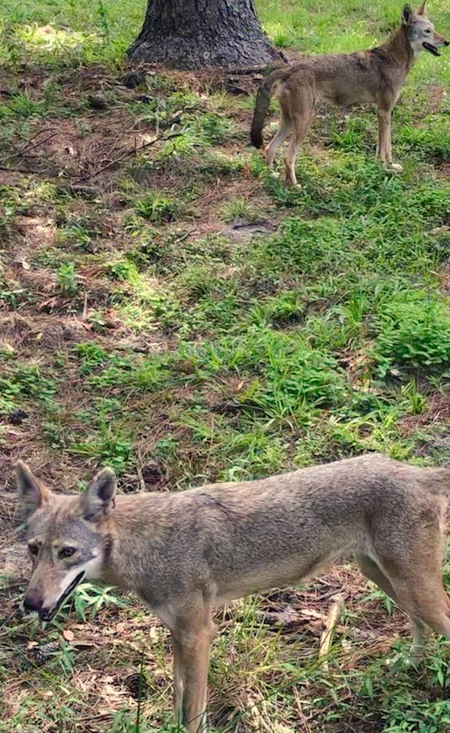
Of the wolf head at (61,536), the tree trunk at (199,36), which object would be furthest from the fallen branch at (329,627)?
the tree trunk at (199,36)

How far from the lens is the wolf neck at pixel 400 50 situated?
10617 mm

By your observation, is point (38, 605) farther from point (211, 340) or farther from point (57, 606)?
point (211, 340)

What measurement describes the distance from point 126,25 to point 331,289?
26.9ft

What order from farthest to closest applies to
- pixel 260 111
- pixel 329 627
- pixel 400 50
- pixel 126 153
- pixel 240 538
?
pixel 400 50
pixel 126 153
pixel 260 111
pixel 329 627
pixel 240 538

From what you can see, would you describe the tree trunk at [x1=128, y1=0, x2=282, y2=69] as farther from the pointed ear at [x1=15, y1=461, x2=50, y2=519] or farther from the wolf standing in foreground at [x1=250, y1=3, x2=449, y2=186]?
the pointed ear at [x1=15, y1=461, x2=50, y2=519]

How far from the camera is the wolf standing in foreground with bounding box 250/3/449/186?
31.6 ft

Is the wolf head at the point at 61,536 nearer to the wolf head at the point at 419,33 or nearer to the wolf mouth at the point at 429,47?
the wolf head at the point at 419,33

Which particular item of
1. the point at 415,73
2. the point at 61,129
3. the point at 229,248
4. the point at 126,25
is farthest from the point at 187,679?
the point at 126,25

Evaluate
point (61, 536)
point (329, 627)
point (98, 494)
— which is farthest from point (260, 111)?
point (61, 536)

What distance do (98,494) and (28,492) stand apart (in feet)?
1.03

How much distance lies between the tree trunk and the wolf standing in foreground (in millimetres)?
1827

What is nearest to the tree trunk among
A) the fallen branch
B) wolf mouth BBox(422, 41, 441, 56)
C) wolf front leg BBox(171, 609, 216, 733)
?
wolf mouth BBox(422, 41, 441, 56)

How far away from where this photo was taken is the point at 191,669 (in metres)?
3.95

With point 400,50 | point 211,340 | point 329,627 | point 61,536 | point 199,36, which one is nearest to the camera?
point 61,536
